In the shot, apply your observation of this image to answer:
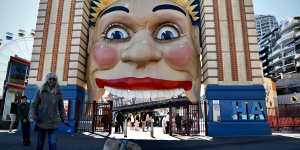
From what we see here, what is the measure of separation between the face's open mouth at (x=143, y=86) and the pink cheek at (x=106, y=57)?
0.45 meters

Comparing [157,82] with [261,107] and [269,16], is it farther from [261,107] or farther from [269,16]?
[269,16]

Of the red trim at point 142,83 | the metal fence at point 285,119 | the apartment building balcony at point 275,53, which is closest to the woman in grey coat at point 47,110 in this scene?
the red trim at point 142,83

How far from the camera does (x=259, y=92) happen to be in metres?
8.26

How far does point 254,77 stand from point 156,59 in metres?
5.29


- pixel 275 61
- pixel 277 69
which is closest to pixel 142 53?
pixel 277 69

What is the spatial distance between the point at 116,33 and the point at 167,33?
1.33m

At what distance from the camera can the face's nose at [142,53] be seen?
4781 millimetres

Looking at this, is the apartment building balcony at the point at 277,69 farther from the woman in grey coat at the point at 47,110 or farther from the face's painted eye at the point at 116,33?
the woman in grey coat at the point at 47,110

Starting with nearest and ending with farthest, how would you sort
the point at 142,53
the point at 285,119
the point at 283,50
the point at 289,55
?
the point at 142,53 → the point at 285,119 → the point at 289,55 → the point at 283,50

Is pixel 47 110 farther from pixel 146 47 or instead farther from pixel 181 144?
pixel 181 144

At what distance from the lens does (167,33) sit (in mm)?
5367

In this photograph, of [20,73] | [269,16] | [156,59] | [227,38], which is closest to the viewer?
[156,59]

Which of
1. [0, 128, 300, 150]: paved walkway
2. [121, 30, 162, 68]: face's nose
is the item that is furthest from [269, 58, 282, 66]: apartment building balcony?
[121, 30, 162, 68]: face's nose

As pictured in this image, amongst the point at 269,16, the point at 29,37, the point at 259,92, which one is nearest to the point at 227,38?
the point at 259,92
